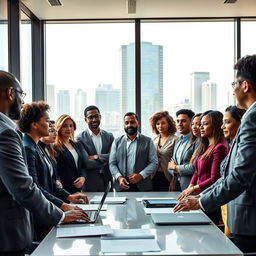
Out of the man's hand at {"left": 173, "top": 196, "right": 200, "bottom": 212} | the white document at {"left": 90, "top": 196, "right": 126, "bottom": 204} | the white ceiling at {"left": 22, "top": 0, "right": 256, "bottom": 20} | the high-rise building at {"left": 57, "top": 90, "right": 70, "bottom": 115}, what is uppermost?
the white ceiling at {"left": 22, "top": 0, "right": 256, "bottom": 20}

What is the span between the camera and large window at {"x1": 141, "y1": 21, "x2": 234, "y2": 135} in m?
5.60

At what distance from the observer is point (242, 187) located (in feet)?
6.23

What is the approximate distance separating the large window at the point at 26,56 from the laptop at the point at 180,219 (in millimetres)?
3358

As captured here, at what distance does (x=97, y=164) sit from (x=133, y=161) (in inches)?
16.5

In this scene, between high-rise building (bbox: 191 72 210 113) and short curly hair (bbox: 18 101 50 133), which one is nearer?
short curly hair (bbox: 18 101 50 133)

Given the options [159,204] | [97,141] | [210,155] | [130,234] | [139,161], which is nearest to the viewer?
[130,234]

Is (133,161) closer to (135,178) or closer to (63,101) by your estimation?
(135,178)

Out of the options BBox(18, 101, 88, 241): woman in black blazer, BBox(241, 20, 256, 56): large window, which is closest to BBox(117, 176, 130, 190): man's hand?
BBox(18, 101, 88, 241): woman in black blazer

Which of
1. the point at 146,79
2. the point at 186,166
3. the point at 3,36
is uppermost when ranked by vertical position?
the point at 3,36

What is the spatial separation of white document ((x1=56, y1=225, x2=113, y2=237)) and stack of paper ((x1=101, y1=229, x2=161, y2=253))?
2.0 inches

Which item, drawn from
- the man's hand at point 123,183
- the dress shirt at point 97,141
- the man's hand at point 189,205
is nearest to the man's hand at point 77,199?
the man's hand at point 189,205

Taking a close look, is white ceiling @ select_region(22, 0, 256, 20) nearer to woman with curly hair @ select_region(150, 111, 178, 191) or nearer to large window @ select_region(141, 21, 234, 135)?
large window @ select_region(141, 21, 234, 135)

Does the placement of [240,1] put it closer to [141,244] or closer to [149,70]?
[149,70]

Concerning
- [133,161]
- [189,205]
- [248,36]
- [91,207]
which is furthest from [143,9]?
[189,205]
